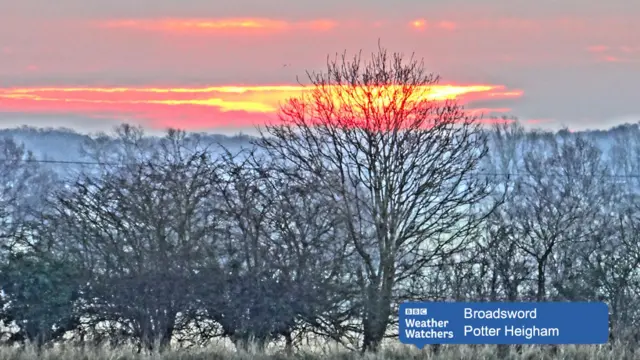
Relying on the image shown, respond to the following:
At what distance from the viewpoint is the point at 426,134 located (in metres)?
20.0

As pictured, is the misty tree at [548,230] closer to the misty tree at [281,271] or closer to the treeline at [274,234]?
the treeline at [274,234]

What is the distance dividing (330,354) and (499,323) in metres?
3.53

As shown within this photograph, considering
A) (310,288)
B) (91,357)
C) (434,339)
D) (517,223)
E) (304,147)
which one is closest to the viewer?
(91,357)

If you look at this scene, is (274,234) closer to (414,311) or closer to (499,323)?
(414,311)

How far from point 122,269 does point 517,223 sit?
9713 mm

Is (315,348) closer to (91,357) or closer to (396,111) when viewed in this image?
(91,357)

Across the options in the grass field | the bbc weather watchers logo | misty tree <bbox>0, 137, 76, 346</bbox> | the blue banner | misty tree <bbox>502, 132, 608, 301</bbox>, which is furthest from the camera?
misty tree <bbox>502, 132, 608, 301</bbox>

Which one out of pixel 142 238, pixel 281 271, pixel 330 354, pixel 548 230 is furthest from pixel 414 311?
pixel 548 230

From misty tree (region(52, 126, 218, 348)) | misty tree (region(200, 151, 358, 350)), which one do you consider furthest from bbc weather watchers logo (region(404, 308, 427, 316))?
misty tree (region(52, 126, 218, 348))

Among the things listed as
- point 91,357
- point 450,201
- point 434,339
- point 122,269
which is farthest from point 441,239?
point 91,357

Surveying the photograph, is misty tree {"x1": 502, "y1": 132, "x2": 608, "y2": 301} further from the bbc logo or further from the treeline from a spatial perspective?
the bbc logo

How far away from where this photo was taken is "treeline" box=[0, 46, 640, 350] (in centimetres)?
1881

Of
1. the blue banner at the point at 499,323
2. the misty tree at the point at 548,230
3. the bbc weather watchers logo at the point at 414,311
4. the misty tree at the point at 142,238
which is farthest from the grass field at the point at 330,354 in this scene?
the misty tree at the point at 548,230

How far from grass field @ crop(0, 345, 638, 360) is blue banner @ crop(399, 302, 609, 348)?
595 mm
